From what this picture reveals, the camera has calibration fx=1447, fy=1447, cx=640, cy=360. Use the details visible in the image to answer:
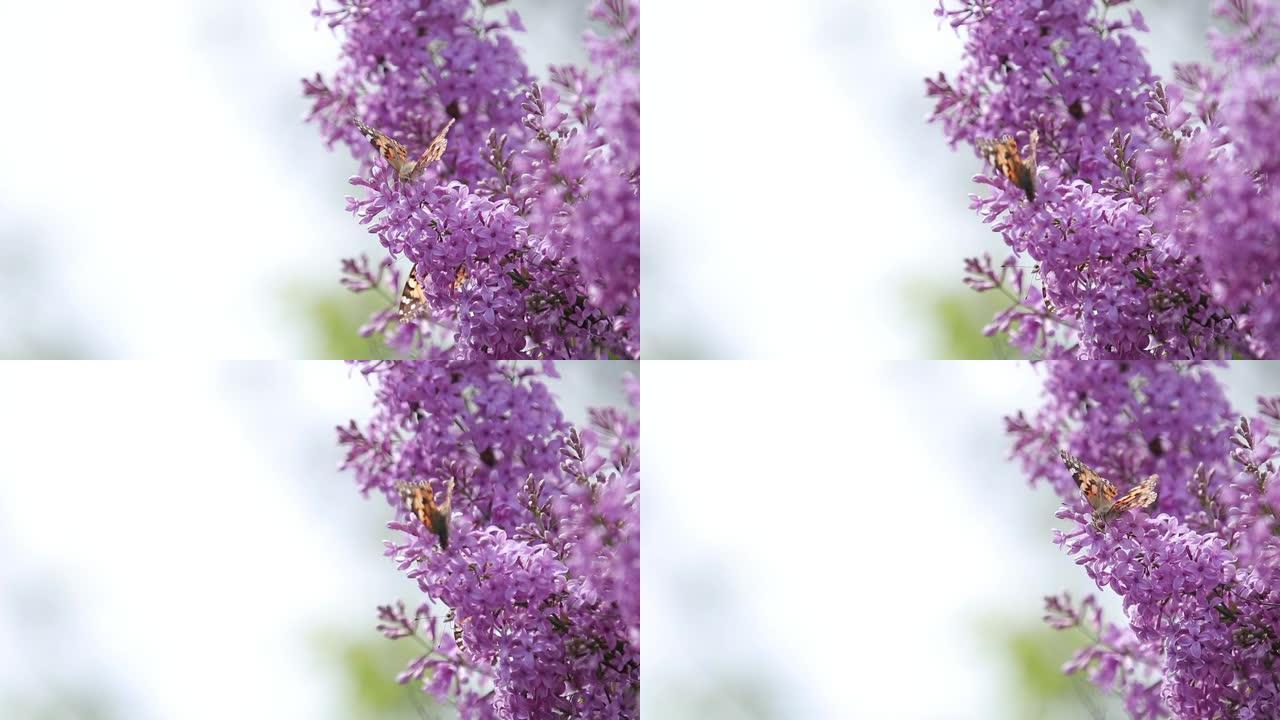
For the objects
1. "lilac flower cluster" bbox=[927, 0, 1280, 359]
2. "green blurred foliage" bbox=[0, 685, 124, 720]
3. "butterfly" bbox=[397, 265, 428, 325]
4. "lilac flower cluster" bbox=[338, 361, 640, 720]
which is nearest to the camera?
"lilac flower cluster" bbox=[927, 0, 1280, 359]

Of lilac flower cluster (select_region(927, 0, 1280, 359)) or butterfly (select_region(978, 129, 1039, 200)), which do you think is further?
butterfly (select_region(978, 129, 1039, 200))

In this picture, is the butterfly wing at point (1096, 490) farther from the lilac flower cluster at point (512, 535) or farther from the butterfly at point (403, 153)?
the butterfly at point (403, 153)

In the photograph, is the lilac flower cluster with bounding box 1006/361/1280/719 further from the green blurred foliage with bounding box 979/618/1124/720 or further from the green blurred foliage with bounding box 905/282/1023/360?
the green blurred foliage with bounding box 905/282/1023/360

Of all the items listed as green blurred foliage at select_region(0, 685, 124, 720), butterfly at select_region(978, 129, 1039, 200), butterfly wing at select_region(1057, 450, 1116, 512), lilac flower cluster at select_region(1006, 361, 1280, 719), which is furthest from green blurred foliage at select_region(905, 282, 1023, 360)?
green blurred foliage at select_region(0, 685, 124, 720)

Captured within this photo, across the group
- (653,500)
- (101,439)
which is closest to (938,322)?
(653,500)

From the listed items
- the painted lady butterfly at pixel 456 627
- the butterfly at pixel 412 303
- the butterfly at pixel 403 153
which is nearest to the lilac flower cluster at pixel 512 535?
the painted lady butterfly at pixel 456 627

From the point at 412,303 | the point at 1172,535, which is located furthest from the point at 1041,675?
the point at 412,303

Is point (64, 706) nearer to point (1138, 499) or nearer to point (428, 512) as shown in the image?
point (428, 512)
